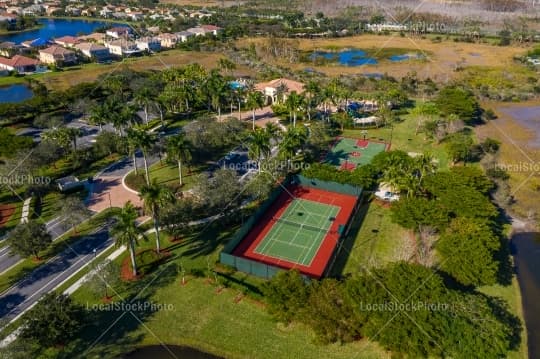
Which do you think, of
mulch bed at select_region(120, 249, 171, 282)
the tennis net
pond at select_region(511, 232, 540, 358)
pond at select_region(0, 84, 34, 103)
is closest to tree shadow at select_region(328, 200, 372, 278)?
the tennis net

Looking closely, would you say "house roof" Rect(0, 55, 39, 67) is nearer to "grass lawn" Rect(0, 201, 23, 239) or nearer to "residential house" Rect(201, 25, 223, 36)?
"residential house" Rect(201, 25, 223, 36)

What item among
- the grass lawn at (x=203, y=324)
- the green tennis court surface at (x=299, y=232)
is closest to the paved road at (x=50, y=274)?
the grass lawn at (x=203, y=324)

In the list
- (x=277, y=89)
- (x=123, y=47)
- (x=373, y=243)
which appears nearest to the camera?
(x=373, y=243)

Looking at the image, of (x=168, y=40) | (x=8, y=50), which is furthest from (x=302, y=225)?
(x=8, y=50)

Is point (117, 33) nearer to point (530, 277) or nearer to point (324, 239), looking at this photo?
point (324, 239)

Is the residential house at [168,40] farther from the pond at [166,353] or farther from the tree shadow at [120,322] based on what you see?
the pond at [166,353]

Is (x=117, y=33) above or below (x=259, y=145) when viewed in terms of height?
above

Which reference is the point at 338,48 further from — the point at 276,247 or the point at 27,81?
the point at 276,247
